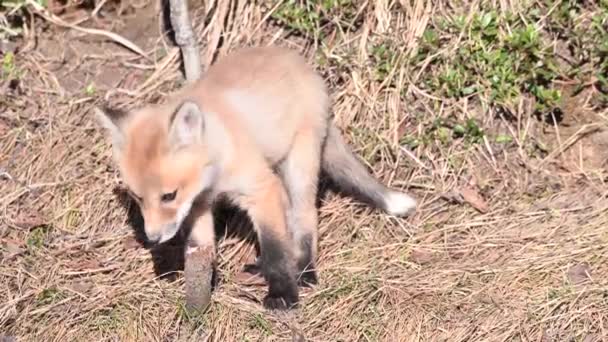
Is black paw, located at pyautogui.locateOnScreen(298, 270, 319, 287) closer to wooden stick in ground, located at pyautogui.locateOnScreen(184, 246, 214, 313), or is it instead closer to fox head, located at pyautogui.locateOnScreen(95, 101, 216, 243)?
wooden stick in ground, located at pyautogui.locateOnScreen(184, 246, 214, 313)

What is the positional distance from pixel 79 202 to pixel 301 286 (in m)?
1.40

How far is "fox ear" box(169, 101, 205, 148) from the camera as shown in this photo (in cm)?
443

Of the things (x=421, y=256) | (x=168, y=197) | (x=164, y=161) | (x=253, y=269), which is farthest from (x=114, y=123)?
(x=421, y=256)

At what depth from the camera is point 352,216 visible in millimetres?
5539

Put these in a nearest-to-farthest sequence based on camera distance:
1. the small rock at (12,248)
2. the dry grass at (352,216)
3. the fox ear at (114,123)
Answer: the fox ear at (114,123) < the dry grass at (352,216) < the small rock at (12,248)

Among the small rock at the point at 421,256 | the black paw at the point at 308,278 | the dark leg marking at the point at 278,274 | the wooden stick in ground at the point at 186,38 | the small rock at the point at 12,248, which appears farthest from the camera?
→ the wooden stick in ground at the point at 186,38

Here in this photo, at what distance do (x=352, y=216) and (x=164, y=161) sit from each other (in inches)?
55.1

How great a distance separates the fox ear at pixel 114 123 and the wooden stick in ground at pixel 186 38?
130 centimetres

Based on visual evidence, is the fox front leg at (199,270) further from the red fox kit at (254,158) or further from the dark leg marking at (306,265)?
the dark leg marking at (306,265)

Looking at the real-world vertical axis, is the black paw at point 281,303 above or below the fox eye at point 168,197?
below

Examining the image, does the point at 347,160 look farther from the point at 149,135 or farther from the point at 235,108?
the point at 149,135

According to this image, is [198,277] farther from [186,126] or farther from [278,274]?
[186,126]

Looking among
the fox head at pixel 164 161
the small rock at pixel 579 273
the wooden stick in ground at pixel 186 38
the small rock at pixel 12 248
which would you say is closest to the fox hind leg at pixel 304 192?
the fox head at pixel 164 161

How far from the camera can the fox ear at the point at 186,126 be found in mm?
4430
